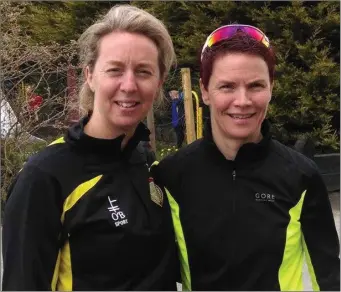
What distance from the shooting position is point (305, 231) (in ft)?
6.41

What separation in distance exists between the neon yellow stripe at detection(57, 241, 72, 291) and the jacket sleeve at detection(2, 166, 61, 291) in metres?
0.04

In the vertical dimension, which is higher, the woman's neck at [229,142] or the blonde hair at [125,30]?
Answer: the blonde hair at [125,30]

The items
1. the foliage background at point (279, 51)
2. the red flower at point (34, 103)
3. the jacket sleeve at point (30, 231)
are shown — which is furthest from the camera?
the foliage background at point (279, 51)

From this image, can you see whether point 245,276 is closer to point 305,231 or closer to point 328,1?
point 305,231

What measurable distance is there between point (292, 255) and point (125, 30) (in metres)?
1.05

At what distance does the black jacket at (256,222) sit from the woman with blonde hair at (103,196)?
114 mm

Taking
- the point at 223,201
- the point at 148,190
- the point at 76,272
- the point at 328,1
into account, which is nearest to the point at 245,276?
the point at 223,201

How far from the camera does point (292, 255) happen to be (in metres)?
1.94

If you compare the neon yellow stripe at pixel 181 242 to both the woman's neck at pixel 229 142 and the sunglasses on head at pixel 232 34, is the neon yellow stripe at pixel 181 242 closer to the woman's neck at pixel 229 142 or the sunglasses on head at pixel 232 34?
the woman's neck at pixel 229 142

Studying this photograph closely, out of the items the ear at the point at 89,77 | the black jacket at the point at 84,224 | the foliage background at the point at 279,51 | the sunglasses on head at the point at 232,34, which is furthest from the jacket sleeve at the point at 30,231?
the foliage background at the point at 279,51

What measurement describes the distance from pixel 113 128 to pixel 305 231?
0.83 m

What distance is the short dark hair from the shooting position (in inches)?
75.2

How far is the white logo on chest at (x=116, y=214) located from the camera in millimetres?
1727

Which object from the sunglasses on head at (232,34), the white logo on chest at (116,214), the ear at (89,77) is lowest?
the white logo on chest at (116,214)
